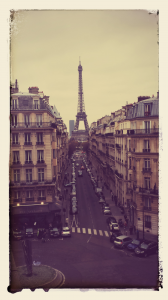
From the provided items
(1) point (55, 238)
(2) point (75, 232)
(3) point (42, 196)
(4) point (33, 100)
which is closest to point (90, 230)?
(2) point (75, 232)

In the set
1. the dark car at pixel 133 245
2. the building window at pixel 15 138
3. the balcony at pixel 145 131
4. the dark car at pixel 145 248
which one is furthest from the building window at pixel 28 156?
the dark car at pixel 145 248

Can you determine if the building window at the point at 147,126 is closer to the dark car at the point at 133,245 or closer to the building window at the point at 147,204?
the building window at the point at 147,204

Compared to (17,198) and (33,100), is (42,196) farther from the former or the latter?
(33,100)

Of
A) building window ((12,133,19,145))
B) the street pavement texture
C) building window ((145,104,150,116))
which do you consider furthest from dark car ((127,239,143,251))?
building window ((12,133,19,145))

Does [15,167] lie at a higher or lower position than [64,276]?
higher

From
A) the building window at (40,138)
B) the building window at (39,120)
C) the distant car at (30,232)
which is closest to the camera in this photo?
the distant car at (30,232)

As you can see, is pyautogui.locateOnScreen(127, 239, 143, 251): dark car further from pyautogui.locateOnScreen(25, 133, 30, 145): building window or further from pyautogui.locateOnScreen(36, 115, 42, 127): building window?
pyautogui.locateOnScreen(36, 115, 42, 127): building window
